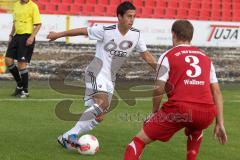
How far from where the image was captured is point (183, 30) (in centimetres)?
612

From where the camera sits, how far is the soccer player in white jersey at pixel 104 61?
7957mm

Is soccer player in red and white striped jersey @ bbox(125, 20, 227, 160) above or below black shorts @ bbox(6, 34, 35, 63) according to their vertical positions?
above

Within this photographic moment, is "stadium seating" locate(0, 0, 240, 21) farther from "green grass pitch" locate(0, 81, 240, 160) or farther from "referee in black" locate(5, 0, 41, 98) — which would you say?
"green grass pitch" locate(0, 81, 240, 160)

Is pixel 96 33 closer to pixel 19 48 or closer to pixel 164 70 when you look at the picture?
pixel 164 70

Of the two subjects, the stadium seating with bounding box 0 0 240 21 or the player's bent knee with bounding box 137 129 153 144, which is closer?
the player's bent knee with bounding box 137 129 153 144

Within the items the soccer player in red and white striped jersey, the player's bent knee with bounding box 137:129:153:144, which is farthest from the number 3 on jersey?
the player's bent knee with bounding box 137:129:153:144

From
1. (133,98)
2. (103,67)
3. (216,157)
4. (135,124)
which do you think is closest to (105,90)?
(103,67)

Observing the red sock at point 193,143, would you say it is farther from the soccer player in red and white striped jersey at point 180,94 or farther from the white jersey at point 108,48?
the white jersey at point 108,48

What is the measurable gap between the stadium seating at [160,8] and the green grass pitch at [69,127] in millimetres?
4302

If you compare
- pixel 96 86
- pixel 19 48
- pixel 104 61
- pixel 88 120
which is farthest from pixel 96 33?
pixel 19 48

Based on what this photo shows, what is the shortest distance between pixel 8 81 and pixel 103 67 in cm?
801

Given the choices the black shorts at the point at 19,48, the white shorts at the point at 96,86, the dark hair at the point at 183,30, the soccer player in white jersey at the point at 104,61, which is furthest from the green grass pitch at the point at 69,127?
the dark hair at the point at 183,30

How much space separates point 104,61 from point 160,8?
35.3 ft

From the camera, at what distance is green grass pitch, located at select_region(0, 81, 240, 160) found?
304 inches
